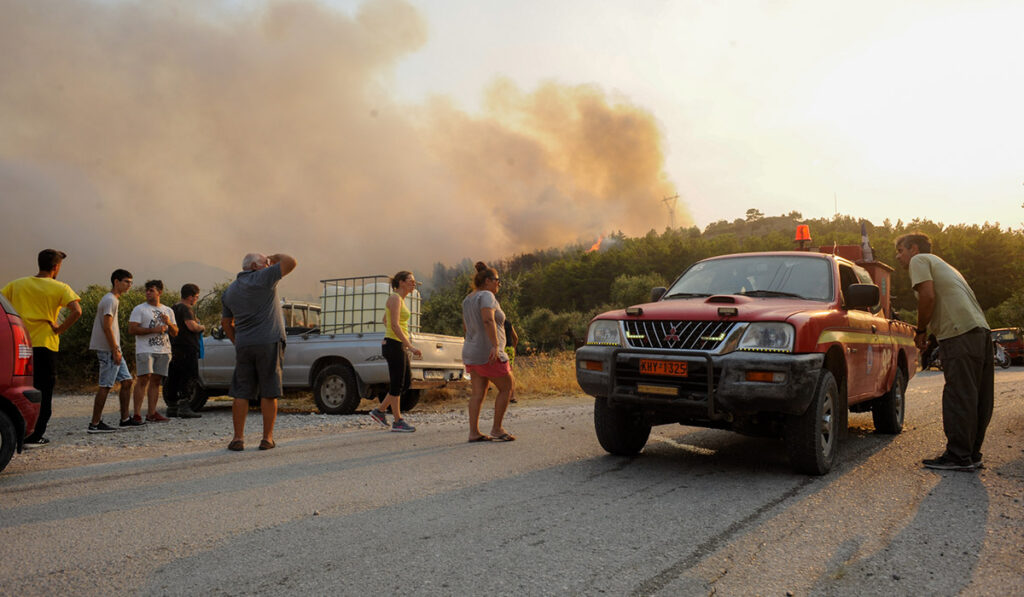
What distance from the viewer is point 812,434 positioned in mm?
5258

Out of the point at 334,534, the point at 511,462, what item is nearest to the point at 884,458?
the point at 511,462

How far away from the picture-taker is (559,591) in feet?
9.71

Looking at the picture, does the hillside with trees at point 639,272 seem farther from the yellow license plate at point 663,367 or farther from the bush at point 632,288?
the yellow license plate at point 663,367

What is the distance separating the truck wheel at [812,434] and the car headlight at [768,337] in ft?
1.57

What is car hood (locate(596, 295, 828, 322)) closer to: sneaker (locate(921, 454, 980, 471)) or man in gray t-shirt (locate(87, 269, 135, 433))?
sneaker (locate(921, 454, 980, 471))

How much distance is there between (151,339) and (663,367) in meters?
7.32

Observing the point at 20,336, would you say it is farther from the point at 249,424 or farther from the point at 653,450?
the point at 653,450

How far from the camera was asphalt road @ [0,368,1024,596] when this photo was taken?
10.3 feet

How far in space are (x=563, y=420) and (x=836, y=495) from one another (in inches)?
193

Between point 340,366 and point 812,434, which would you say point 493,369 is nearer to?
point 812,434

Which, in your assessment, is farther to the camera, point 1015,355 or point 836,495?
point 1015,355

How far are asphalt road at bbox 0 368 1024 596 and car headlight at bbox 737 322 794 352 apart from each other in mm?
1011

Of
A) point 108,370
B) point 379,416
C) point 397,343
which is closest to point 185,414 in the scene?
point 108,370

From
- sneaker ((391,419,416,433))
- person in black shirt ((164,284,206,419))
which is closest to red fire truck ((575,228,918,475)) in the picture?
sneaker ((391,419,416,433))
